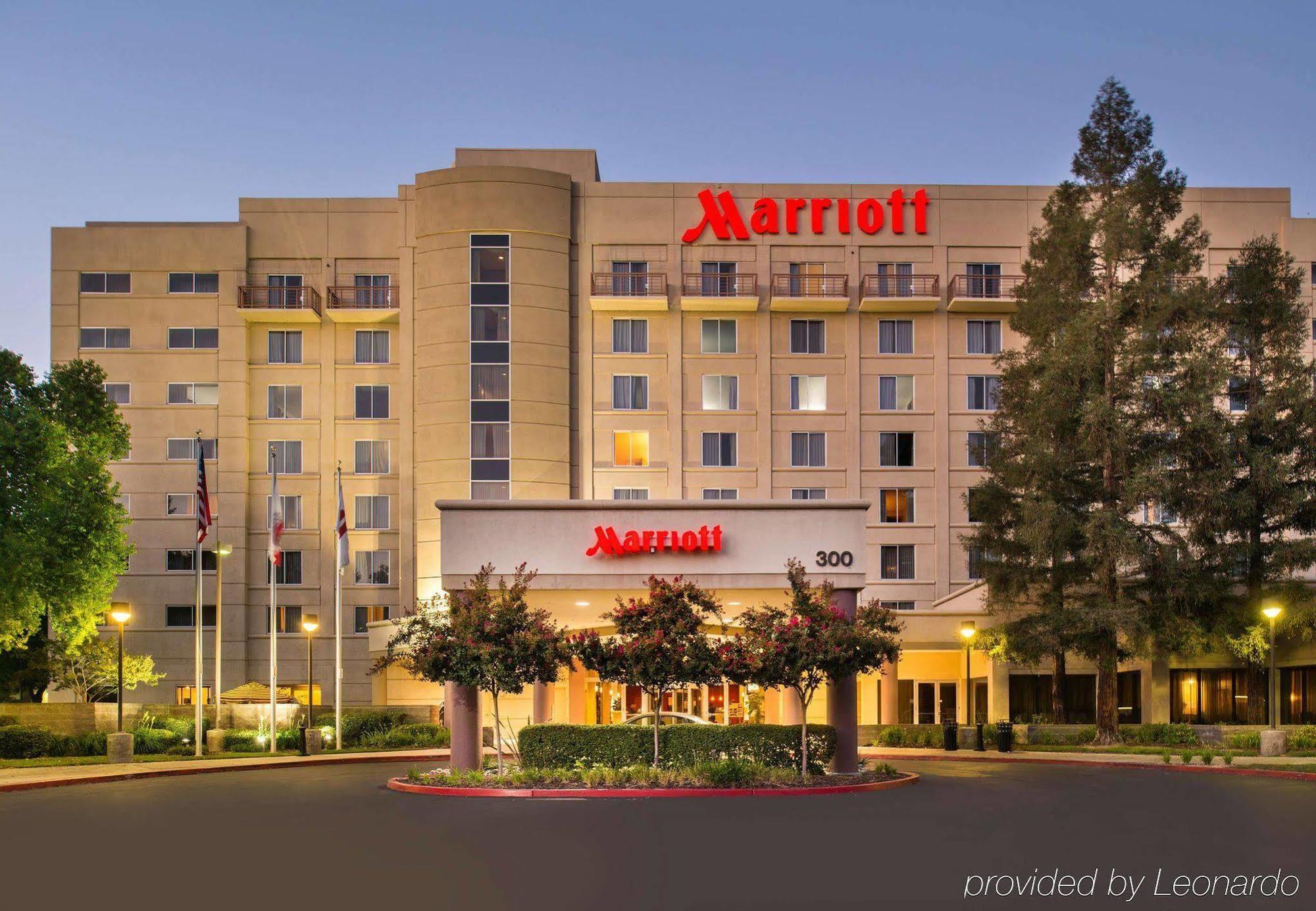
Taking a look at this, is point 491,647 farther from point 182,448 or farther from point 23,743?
point 182,448

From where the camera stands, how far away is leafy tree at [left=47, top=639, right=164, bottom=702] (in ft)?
194

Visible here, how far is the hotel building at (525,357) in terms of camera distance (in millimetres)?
63719

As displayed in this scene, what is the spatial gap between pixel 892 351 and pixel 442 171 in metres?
22.9

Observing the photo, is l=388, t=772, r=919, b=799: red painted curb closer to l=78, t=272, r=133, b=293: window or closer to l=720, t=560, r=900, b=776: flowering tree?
l=720, t=560, r=900, b=776: flowering tree

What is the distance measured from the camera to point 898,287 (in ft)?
216

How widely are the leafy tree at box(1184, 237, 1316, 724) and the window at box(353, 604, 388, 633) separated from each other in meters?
36.8

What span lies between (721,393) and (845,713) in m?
34.7

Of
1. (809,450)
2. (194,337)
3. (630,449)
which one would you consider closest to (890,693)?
(809,450)

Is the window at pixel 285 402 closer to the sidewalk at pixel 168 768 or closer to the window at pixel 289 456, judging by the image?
the window at pixel 289 456

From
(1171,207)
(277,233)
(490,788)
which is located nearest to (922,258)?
(1171,207)

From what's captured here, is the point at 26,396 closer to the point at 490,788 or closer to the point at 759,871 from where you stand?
the point at 490,788

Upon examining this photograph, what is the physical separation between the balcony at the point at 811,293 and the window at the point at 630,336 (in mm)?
6146

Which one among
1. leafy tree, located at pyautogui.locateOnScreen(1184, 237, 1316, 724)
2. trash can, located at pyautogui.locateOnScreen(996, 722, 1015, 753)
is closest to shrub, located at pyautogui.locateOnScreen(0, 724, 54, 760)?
trash can, located at pyautogui.locateOnScreen(996, 722, 1015, 753)

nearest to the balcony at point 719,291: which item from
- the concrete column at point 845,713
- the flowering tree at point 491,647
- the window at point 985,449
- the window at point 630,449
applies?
the window at point 630,449
